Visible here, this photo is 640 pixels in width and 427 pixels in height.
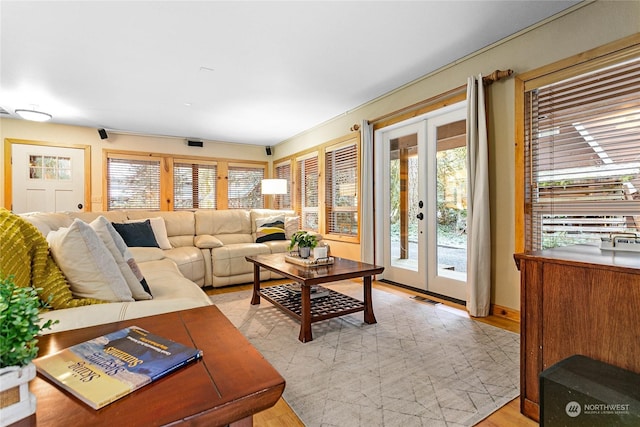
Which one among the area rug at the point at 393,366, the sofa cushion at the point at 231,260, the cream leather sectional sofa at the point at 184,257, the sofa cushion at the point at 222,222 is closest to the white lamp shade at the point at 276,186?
the cream leather sectional sofa at the point at 184,257

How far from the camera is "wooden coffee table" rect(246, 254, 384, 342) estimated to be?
2393 millimetres

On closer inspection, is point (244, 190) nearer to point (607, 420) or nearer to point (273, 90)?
point (273, 90)

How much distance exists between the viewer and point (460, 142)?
3.37 m

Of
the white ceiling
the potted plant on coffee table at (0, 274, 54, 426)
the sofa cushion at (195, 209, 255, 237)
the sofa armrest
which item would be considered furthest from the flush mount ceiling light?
the potted plant on coffee table at (0, 274, 54, 426)

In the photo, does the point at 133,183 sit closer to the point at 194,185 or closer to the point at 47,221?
the point at 194,185

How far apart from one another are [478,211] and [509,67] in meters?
1.26

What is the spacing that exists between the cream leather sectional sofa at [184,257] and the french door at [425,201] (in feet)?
5.27

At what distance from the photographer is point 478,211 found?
113 inches

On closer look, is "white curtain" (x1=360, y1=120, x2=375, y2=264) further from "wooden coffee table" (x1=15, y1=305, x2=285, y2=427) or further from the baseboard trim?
"wooden coffee table" (x1=15, y1=305, x2=285, y2=427)

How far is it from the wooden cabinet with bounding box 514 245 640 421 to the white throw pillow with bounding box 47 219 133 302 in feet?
6.27

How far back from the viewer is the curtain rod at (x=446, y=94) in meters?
2.74

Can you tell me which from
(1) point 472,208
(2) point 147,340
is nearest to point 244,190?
(1) point 472,208

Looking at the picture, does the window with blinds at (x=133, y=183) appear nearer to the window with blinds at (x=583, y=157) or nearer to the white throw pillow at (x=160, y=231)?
the white throw pillow at (x=160, y=231)

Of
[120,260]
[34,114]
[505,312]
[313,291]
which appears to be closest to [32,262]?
[120,260]
